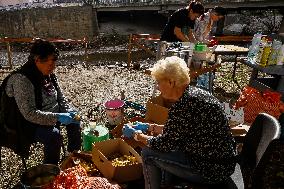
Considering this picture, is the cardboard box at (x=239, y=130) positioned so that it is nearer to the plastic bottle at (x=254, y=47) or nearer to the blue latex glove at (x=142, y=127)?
the blue latex glove at (x=142, y=127)

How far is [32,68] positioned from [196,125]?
211 cm

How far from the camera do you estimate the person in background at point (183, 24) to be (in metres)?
6.52

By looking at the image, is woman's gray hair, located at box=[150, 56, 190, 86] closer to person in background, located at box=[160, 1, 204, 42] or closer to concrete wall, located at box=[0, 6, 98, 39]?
person in background, located at box=[160, 1, 204, 42]

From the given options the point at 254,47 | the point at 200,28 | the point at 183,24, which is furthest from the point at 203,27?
the point at 254,47

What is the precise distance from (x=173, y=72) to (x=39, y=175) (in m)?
2.09

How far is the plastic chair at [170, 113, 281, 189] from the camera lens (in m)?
2.79

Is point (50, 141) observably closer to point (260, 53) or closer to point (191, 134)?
point (191, 134)

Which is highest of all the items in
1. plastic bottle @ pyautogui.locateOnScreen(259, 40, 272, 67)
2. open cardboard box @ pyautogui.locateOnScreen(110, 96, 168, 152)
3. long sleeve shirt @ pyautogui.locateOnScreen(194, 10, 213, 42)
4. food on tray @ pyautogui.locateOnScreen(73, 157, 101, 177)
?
long sleeve shirt @ pyautogui.locateOnScreen(194, 10, 213, 42)

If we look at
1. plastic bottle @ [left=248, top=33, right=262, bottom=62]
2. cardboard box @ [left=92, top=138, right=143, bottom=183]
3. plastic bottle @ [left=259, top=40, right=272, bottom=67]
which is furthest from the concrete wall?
cardboard box @ [left=92, top=138, right=143, bottom=183]

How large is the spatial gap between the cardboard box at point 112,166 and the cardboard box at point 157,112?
822 millimetres

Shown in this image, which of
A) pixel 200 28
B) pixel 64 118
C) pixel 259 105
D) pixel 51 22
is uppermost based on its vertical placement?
pixel 200 28

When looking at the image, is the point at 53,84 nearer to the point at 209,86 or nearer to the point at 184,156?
the point at 184,156

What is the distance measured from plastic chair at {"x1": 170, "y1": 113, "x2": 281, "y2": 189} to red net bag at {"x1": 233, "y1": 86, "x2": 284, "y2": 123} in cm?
196

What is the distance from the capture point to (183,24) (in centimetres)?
668
